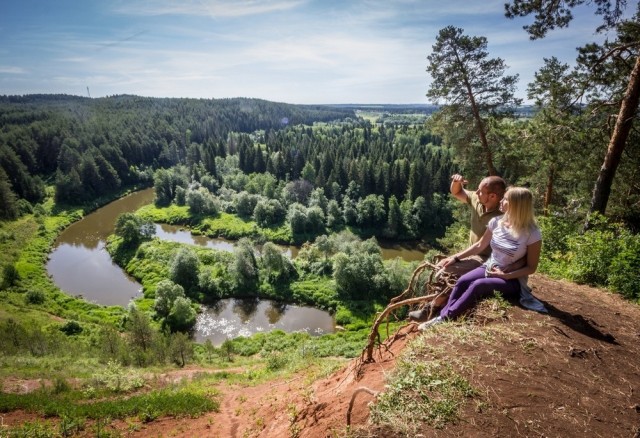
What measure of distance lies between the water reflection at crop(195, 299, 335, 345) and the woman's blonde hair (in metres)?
27.2

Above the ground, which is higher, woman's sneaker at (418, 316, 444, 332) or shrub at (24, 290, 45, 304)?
woman's sneaker at (418, 316, 444, 332)

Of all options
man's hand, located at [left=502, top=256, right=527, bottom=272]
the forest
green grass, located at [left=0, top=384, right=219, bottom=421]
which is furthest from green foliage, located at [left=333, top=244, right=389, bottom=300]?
man's hand, located at [left=502, top=256, right=527, bottom=272]

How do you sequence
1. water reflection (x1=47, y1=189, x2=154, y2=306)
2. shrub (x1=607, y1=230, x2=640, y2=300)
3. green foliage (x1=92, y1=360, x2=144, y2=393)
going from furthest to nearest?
water reflection (x1=47, y1=189, x2=154, y2=306) → green foliage (x1=92, y1=360, x2=144, y2=393) → shrub (x1=607, y1=230, x2=640, y2=300)

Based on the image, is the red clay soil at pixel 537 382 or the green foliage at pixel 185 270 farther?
the green foliage at pixel 185 270

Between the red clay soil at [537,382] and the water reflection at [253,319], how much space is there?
26.0 metres

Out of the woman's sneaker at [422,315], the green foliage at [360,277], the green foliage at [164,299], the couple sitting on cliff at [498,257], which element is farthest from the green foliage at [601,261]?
the green foliage at [164,299]

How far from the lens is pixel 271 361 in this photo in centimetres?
1731

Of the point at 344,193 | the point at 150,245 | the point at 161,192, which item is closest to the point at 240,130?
the point at 161,192

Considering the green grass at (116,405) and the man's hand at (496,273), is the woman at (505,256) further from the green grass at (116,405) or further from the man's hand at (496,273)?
the green grass at (116,405)

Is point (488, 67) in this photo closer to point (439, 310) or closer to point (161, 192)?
point (439, 310)

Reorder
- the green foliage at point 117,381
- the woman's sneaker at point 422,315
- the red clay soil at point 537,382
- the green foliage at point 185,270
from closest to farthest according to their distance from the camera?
the red clay soil at point 537,382, the woman's sneaker at point 422,315, the green foliage at point 117,381, the green foliage at point 185,270

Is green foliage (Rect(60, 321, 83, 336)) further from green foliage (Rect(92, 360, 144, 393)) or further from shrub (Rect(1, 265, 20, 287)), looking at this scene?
green foliage (Rect(92, 360, 144, 393))

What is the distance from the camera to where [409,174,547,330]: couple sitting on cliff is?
504 centimetres

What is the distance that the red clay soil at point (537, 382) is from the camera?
11.6 feet
